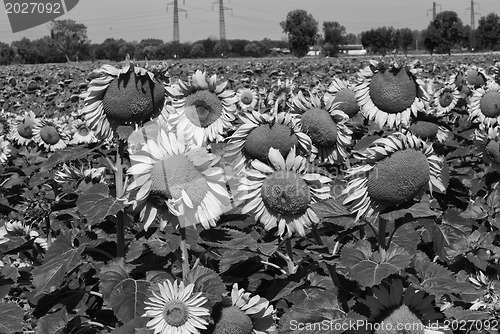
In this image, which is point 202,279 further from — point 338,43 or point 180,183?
point 338,43

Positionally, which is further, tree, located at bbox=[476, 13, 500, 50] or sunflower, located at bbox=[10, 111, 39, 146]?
tree, located at bbox=[476, 13, 500, 50]

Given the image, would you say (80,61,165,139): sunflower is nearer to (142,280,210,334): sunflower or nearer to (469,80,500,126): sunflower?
(142,280,210,334): sunflower

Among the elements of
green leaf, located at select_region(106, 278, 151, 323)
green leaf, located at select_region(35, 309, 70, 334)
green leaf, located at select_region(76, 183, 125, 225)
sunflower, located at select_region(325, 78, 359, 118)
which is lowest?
green leaf, located at select_region(35, 309, 70, 334)

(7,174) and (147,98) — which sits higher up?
(147,98)

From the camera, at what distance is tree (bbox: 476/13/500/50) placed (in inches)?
3275

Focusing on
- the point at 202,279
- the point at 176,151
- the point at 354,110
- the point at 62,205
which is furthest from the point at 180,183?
the point at 354,110

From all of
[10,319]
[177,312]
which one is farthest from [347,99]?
[10,319]

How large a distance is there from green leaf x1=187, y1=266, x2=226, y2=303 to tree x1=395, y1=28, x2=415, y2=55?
318 ft

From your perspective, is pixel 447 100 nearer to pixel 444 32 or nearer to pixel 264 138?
pixel 264 138

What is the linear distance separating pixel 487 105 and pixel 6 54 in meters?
72.1

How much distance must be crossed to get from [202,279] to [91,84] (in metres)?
1.04

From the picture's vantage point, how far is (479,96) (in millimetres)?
5805

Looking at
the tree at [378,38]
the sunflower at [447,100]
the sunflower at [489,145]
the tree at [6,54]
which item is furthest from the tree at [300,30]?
the sunflower at [489,145]

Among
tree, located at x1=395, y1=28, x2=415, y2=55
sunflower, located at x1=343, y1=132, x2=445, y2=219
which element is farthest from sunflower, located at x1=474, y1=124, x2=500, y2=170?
tree, located at x1=395, y1=28, x2=415, y2=55
